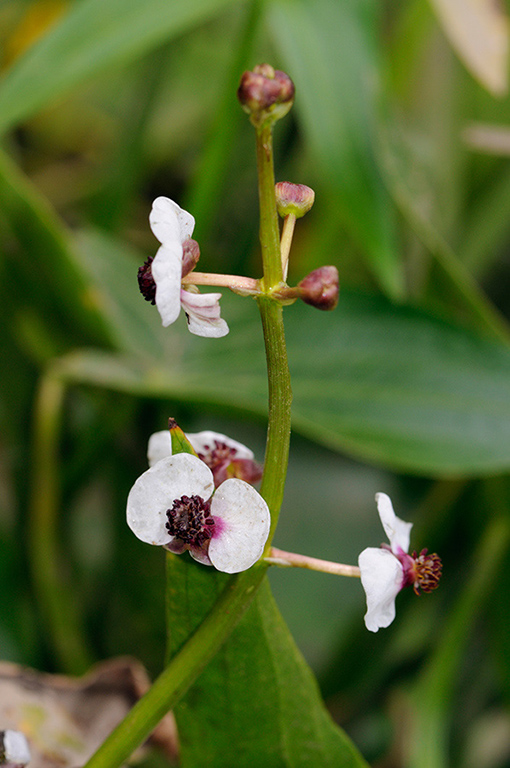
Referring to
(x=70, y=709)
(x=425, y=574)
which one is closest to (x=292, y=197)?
(x=425, y=574)

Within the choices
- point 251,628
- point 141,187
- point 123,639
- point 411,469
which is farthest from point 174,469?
point 141,187

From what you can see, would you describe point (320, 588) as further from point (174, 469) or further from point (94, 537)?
point (174, 469)

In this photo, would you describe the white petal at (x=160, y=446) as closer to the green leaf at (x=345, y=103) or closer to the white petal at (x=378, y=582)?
the white petal at (x=378, y=582)

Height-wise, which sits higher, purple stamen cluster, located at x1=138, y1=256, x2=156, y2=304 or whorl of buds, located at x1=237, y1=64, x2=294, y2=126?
whorl of buds, located at x1=237, y1=64, x2=294, y2=126

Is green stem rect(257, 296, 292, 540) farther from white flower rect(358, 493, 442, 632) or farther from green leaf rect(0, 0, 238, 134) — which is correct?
green leaf rect(0, 0, 238, 134)

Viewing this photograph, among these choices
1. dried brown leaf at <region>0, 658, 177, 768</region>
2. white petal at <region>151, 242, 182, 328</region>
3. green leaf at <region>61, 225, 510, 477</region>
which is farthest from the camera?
green leaf at <region>61, 225, 510, 477</region>

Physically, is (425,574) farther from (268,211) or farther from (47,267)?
(47,267)

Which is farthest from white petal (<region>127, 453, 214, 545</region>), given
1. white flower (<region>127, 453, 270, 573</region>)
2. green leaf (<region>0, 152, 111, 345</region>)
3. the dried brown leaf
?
green leaf (<region>0, 152, 111, 345</region>)
